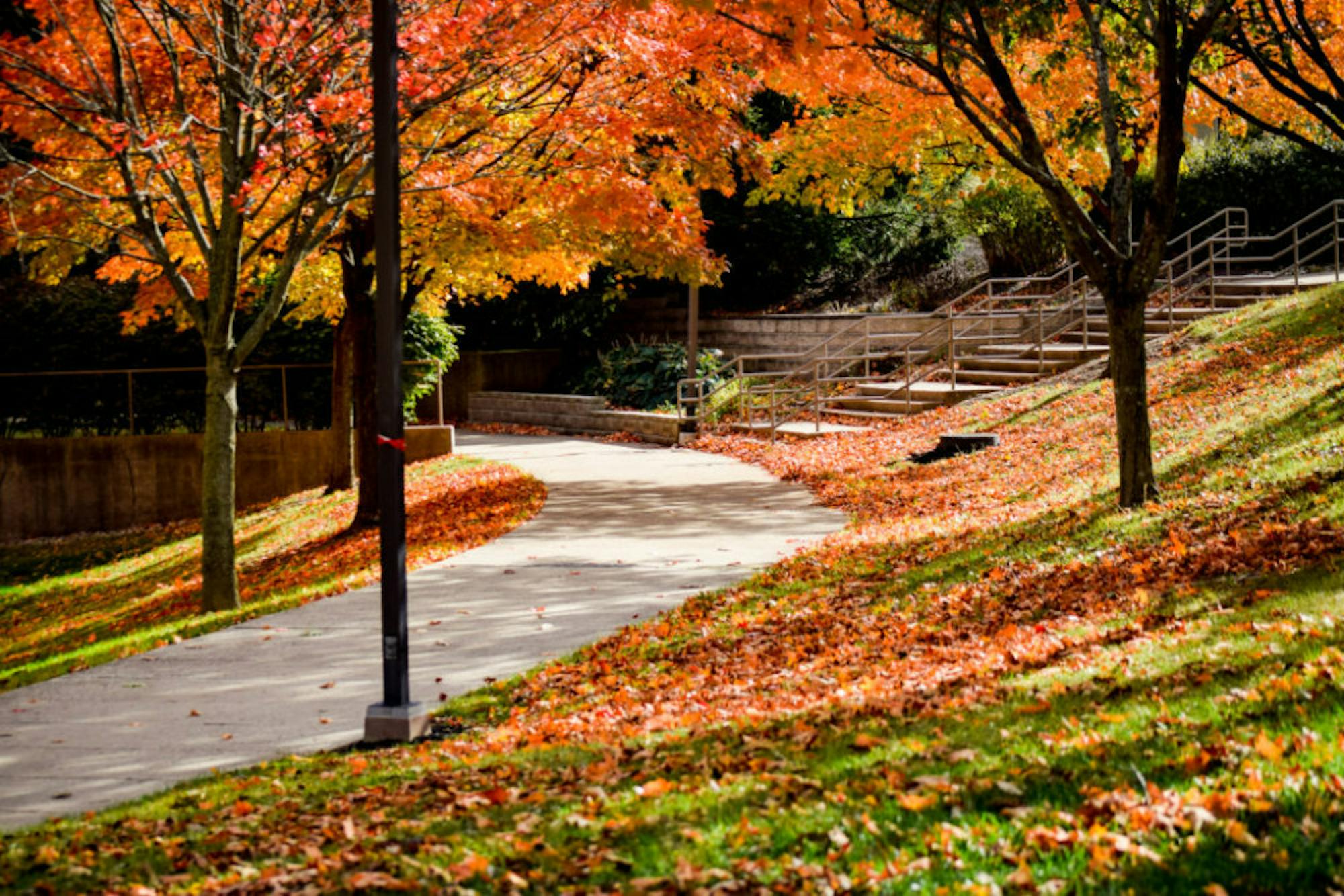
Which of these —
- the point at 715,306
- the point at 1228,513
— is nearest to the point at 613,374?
the point at 715,306

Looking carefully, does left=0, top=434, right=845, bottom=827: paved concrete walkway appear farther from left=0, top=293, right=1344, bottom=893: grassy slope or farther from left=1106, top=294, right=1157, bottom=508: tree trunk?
left=1106, top=294, right=1157, bottom=508: tree trunk

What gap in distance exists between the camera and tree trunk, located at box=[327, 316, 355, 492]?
747 inches

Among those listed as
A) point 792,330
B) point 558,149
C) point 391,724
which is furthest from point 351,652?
point 792,330

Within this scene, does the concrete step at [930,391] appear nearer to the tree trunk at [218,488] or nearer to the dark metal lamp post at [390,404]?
the tree trunk at [218,488]

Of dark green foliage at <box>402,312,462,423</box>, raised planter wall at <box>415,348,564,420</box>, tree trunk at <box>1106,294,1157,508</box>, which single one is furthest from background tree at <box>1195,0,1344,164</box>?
raised planter wall at <box>415,348,564,420</box>

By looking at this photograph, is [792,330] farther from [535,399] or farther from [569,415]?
[535,399]

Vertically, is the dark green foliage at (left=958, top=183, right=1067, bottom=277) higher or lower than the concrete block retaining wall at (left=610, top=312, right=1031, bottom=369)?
higher

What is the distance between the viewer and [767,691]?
7004 mm

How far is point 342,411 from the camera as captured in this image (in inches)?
757

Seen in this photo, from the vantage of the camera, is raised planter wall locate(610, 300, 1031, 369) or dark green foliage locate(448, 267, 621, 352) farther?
dark green foliage locate(448, 267, 621, 352)

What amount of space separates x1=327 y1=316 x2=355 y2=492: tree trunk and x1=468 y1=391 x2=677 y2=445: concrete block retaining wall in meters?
6.23

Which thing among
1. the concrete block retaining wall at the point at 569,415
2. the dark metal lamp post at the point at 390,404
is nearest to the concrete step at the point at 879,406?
the concrete block retaining wall at the point at 569,415

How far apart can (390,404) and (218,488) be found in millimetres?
5741

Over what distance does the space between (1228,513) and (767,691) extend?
4118 millimetres
